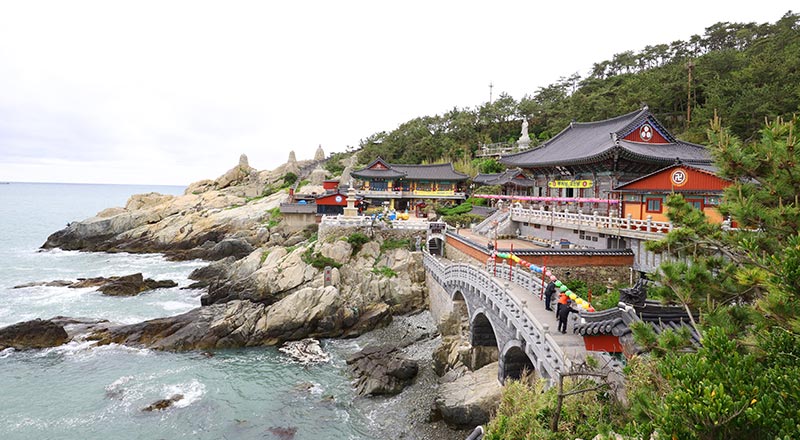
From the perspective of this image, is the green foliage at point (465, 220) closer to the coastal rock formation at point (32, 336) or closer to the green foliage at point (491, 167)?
the green foliage at point (491, 167)

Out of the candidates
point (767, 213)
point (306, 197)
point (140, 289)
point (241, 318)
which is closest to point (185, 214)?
point (306, 197)

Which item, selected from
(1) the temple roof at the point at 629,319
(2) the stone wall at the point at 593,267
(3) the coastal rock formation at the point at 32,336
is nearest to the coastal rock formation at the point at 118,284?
(3) the coastal rock formation at the point at 32,336

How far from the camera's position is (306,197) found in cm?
5434

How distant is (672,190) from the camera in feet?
→ 69.5

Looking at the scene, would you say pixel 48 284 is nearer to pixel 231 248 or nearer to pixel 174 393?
pixel 231 248

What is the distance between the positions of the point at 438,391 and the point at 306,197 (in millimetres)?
39038

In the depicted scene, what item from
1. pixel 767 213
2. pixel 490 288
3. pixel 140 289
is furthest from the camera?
pixel 140 289

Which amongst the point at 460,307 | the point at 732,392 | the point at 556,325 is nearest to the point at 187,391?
the point at 460,307

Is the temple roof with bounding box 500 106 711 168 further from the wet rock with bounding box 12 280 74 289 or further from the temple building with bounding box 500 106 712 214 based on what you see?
the wet rock with bounding box 12 280 74 289

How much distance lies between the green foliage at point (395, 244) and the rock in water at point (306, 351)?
1153cm

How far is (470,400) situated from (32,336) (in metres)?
28.6

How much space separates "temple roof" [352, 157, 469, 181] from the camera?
57.3m

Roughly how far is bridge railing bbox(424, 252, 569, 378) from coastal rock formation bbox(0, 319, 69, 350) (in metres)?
25.7

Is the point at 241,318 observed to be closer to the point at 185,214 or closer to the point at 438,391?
the point at 438,391
